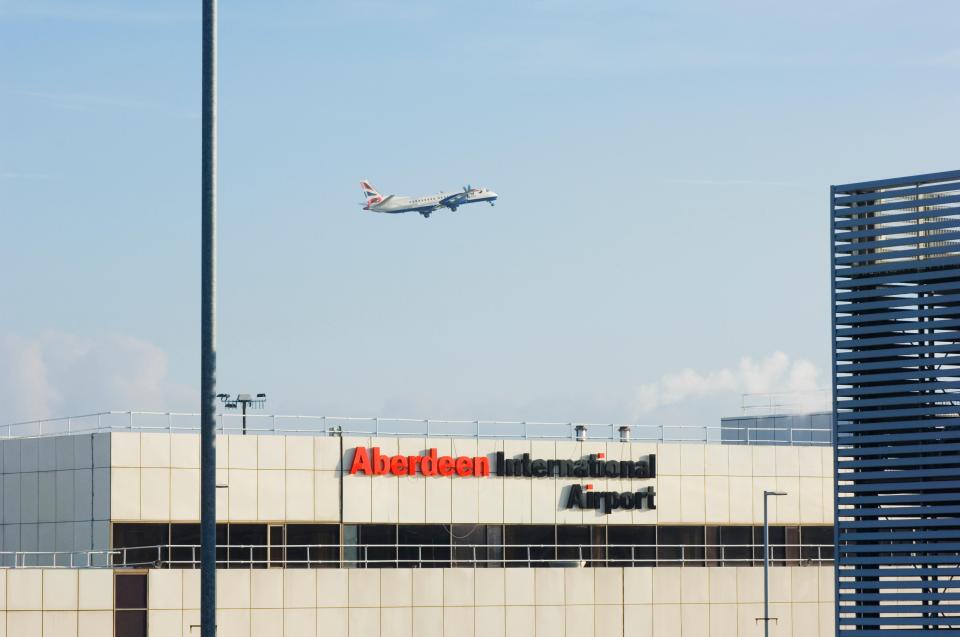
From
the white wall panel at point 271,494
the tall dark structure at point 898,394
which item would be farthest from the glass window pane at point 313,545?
the tall dark structure at point 898,394

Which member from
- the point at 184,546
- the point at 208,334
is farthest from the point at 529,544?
the point at 208,334

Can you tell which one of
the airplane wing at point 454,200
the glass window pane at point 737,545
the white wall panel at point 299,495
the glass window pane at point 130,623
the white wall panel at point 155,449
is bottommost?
the glass window pane at point 130,623

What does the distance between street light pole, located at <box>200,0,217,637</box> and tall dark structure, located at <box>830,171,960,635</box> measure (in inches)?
782

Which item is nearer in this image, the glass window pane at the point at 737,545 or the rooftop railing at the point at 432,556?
the rooftop railing at the point at 432,556

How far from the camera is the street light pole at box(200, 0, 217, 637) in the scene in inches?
1021

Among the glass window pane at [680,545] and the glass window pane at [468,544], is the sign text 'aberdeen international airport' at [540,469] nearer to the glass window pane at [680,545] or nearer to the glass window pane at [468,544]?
the glass window pane at [680,545]

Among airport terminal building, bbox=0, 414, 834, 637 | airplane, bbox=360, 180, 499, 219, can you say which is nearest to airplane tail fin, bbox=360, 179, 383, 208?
airplane, bbox=360, 180, 499, 219

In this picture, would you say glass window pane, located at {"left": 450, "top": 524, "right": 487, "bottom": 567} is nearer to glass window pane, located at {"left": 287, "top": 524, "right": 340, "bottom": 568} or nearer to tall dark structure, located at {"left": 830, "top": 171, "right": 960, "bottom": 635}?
glass window pane, located at {"left": 287, "top": 524, "right": 340, "bottom": 568}

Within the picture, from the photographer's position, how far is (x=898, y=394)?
42156mm

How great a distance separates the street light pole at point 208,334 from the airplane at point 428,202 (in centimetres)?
12892

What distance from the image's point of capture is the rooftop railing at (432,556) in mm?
62906

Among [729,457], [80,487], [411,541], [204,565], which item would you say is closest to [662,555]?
[729,457]

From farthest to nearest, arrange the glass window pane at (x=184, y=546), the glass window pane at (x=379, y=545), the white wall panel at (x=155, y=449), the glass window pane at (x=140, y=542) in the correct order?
1. the glass window pane at (x=379, y=545)
2. the white wall panel at (x=155, y=449)
3. the glass window pane at (x=184, y=546)
4. the glass window pane at (x=140, y=542)

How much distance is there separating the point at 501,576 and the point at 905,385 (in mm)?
27611
